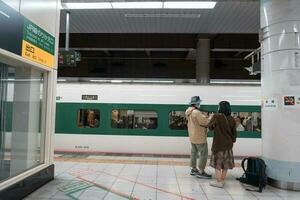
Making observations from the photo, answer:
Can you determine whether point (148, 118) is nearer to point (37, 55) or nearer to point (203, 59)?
point (37, 55)

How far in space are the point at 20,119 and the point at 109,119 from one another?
12.9 ft

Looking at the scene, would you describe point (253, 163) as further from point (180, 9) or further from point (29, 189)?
point (180, 9)

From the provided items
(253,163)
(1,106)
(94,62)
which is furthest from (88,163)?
(94,62)

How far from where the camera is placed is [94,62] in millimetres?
17531

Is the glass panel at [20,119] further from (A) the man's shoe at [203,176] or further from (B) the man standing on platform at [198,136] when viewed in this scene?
(A) the man's shoe at [203,176]

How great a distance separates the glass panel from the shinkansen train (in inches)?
139

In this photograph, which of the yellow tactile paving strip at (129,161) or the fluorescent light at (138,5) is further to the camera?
the fluorescent light at (138,5)

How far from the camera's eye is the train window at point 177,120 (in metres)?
8.77

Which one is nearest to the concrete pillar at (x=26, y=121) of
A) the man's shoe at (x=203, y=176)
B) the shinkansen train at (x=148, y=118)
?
the man's shoe at (x=203, y=176)

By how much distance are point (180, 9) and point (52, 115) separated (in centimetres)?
485

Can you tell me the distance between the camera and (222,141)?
521 centimetres

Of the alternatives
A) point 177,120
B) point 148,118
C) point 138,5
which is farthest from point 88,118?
point 138,5

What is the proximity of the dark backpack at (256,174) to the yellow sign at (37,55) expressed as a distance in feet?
13.6

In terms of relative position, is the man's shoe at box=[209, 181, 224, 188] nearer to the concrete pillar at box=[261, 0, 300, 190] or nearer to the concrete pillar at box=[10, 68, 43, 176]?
the concrete pillar at box=[261, 0, 300, 190]
